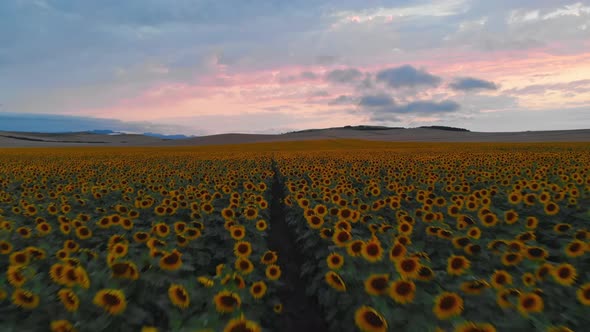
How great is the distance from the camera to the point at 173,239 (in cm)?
513

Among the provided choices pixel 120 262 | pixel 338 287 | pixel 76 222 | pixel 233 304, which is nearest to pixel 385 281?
pixel 338 287

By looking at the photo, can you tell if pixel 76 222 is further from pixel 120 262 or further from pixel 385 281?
pixel 385 281

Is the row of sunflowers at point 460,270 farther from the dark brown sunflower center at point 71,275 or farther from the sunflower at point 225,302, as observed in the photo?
the dark brown sunflower center at point 71,275

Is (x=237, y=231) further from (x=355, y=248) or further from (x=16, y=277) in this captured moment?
(x=16, y=277)

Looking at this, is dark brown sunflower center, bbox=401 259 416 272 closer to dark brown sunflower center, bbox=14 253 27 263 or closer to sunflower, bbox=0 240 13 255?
dark brown sunflower center, bbox=14 253 27 263

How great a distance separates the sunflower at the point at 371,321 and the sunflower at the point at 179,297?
1501mm

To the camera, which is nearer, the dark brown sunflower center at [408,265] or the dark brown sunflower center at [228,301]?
the dark brown sunflower center at [228,301]

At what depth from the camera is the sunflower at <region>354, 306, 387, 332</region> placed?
2713 mm

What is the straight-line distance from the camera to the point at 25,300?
2.90 metres

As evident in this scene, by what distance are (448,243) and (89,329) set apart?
4309 millimetres

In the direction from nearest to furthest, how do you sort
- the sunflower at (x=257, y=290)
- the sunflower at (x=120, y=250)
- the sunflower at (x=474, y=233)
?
1. the sunflower at (x=257, y=290)
2. the sunflower at (x=120, y=250)
3. the sunflower at (x=474, y=233)

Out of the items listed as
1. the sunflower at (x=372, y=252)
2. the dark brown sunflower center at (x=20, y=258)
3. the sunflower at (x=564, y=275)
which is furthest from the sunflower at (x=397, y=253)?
the dark brown sunflower center at (x=20, y=258)

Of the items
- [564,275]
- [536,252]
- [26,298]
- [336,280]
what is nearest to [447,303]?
[336,280]

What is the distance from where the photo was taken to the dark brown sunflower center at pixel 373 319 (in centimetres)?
273
